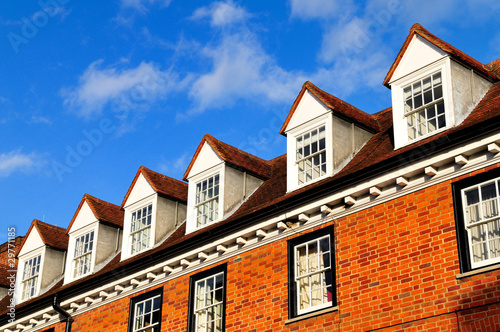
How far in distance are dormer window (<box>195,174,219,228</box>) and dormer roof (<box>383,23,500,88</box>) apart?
5.89 meters

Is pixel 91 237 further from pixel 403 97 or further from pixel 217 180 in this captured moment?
pixel 403 97

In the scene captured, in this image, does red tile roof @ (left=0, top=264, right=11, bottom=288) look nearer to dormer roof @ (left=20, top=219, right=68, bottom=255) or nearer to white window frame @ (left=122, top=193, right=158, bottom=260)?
dormer roof @ (left=20, top=219, right=68, bottom=255)

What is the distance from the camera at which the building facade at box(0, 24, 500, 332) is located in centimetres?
1440

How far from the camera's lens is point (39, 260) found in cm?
2639

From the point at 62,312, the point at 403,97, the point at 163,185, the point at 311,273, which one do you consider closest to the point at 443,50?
the point at 403,97

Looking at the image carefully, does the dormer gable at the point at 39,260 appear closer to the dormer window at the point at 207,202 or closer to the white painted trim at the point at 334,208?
the white painted trim at the point at 334,208

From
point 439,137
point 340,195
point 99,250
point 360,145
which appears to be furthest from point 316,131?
point 99,250

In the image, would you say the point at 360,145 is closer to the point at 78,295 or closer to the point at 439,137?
the point at 439,137

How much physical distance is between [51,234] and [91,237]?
3.08 meters

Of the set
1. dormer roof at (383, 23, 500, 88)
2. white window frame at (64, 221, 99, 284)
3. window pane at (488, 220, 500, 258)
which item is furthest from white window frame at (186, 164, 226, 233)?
window pane at (488, 220, 500, 258)

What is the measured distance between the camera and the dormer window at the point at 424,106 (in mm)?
16344

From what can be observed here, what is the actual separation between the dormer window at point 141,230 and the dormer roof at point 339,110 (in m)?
5.67

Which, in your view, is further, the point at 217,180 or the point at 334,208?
the point at 217,180

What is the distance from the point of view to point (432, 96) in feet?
54.3
